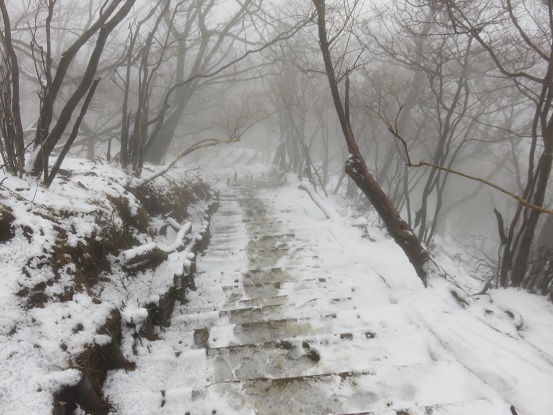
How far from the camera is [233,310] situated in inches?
141

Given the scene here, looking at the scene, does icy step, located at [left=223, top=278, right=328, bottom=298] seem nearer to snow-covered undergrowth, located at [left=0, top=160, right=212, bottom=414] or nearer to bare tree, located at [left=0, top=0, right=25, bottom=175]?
snow-covered undergrowth, located at [left=0, top=160, right=212, bottom=414]

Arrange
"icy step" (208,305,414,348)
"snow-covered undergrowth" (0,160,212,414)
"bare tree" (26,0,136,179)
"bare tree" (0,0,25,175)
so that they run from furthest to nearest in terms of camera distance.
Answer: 1. "bare tree" (26,0,136,179)
2. "bare tree" (0,0,25,175)
3. "icy step" (208,305,414,348)
4. "snow-covered undergrowth" (0,160,212,414)

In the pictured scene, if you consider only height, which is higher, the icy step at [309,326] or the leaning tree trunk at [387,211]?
the leaning tree trunk at [387,211]

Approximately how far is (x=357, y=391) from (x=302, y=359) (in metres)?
0.57

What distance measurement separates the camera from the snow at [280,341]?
2121 millimetres

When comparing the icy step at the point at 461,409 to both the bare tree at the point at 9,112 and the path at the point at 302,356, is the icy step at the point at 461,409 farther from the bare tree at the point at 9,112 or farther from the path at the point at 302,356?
the bare tree at the point at 9,112

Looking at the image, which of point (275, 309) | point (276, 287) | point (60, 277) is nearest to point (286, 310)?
point (275, 309)

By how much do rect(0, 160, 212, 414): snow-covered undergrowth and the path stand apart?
1.60 ft

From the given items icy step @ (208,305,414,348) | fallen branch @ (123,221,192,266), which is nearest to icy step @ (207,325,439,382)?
icy step @ (208,305,414,348)

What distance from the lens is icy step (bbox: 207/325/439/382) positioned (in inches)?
103

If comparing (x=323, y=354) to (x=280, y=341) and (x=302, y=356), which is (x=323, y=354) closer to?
(x=302, y=356)

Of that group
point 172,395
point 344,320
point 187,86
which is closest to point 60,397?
point 172,395

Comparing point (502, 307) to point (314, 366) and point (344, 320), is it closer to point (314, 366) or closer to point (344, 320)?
point (344, 320)

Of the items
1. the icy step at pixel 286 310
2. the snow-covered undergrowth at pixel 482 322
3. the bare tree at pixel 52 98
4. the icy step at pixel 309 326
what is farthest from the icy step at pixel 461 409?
the bare tree at pixel 52 98
